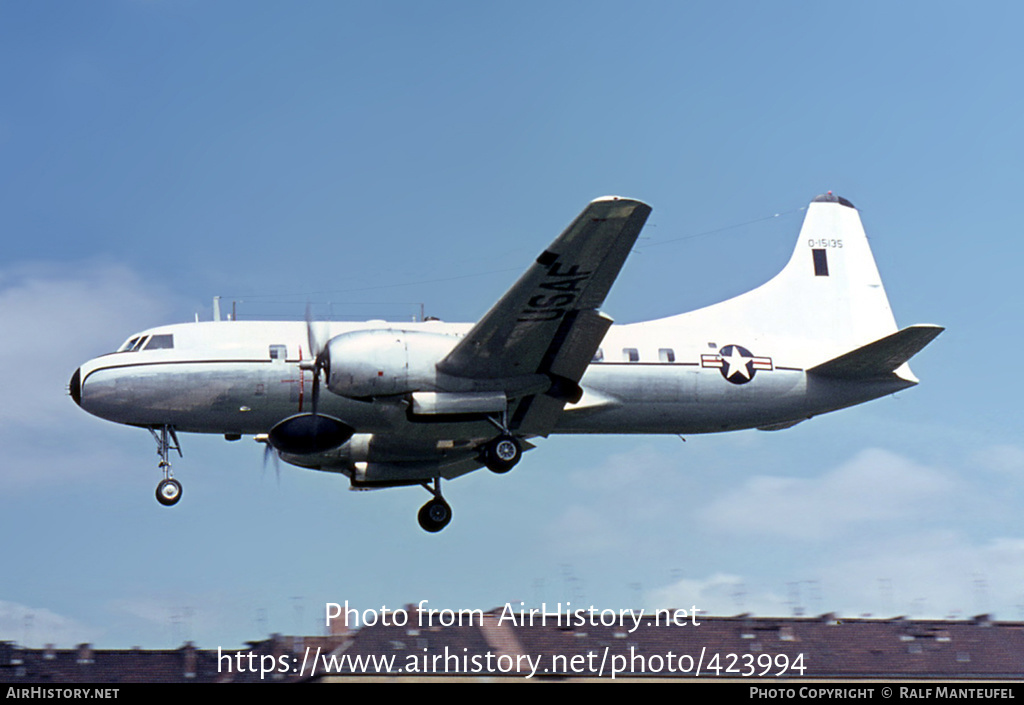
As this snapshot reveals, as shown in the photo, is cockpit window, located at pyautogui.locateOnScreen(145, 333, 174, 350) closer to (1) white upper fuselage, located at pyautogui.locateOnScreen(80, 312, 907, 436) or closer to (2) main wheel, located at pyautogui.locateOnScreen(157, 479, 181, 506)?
(1) white upper fuselage, located at pyautogui.locateOnScreen(80, 312, 907, 436)

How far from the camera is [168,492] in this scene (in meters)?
23.5

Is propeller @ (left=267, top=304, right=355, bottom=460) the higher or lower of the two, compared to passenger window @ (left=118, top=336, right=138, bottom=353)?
lower

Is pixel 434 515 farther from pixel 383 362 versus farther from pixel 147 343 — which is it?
pixel 147 343

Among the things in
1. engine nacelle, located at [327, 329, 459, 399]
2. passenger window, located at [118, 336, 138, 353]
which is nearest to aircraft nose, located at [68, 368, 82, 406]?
passenger window, located at [118, 336, 138, 353]

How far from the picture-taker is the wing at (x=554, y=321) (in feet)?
66.0

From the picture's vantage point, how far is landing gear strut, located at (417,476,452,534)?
87.6 feet

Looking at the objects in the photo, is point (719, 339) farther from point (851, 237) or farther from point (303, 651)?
point (303, 651)

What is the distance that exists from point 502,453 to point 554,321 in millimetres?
3007

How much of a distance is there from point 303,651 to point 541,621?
9373mm

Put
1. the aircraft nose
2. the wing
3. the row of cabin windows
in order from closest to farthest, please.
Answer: the wing < the aircraft nose < the row of cabin windows

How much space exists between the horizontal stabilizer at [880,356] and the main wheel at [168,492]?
13534mm

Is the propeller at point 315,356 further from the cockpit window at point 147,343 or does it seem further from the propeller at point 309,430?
the cockpit window at point 147,343

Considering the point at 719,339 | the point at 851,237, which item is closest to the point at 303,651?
the point at 719,339
